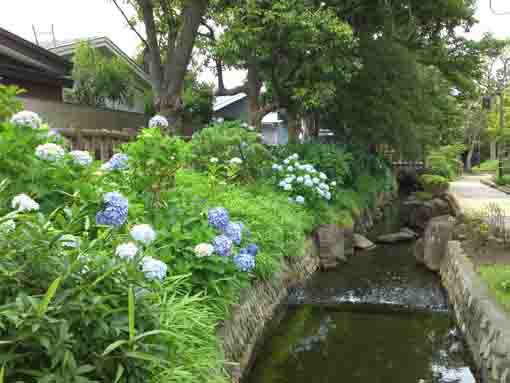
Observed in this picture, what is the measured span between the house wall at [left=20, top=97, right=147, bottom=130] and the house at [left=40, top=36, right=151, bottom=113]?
2.77 meters

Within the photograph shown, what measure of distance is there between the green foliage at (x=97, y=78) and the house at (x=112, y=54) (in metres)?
0.45

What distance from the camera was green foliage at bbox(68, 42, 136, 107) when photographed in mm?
16062

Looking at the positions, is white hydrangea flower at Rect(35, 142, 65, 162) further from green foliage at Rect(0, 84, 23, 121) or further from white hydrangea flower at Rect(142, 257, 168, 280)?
white hydrangea flower at Rect(142, 257, 168, 280)

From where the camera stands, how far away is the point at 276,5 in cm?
1022

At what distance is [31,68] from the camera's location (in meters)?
12.6

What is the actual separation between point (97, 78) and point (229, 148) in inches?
392

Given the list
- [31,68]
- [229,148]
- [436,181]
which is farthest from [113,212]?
[436,181]

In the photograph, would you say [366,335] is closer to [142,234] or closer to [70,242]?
[142,234]

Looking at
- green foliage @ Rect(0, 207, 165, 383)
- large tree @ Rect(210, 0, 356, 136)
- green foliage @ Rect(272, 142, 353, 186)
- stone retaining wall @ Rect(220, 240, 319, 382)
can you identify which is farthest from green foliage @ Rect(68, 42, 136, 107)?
green foliage @ Rect(0, 207, 165, 383)

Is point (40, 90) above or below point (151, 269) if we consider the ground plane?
above

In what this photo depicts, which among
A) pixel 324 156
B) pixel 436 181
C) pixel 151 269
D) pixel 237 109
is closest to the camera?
pixel 151 269

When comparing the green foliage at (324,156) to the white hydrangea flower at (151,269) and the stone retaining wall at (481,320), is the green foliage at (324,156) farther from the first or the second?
the white hydrangea flower at (151,269)

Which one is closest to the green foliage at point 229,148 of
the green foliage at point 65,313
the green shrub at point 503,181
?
the green foliage at point 65,313

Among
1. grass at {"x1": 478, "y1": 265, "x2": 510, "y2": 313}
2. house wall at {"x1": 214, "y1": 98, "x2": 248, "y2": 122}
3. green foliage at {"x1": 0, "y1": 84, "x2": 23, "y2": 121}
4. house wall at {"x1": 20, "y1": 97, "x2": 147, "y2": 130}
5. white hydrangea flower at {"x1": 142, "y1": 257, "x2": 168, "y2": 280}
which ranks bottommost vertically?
grass at {"x1": 478, "y1": 265, "x2": 510, "y2": 313}
